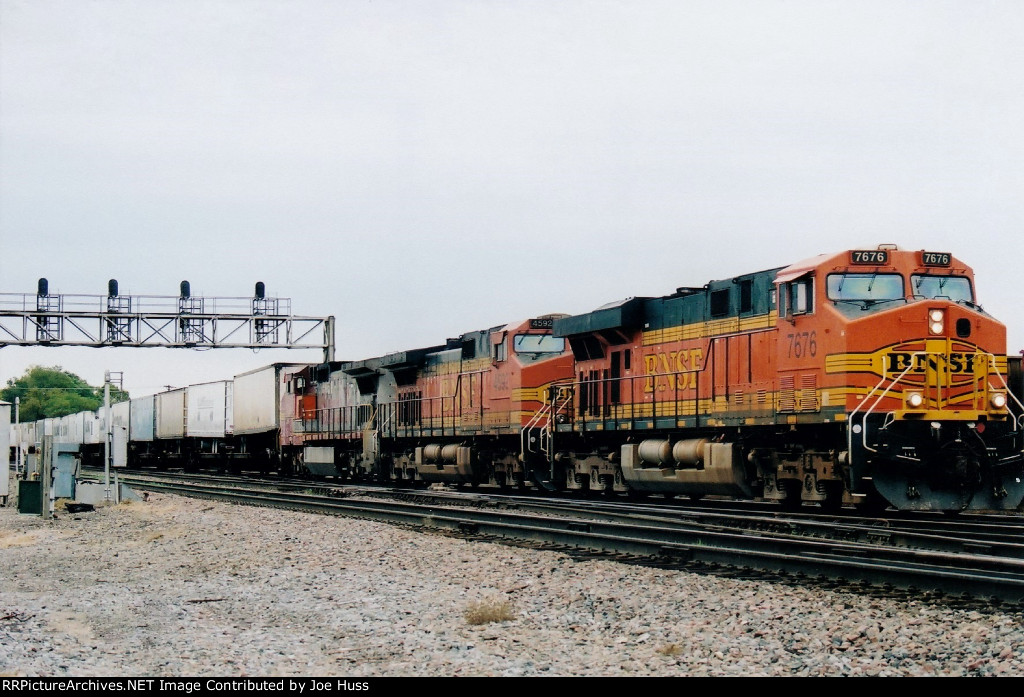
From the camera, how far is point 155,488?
3036 cm

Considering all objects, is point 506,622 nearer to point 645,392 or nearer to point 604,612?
point 604,612

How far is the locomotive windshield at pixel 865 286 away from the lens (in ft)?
49.5

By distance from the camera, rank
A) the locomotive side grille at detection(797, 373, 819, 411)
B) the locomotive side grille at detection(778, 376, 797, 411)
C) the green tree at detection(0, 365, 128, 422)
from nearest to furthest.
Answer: the locomotive side grille at detection(797, 373, 819, 411), the locomotive side grille at detection(778, 376, 797, 411), the green tree at detection(0, 365, 128, 422)

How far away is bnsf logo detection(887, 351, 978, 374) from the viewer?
573 inches

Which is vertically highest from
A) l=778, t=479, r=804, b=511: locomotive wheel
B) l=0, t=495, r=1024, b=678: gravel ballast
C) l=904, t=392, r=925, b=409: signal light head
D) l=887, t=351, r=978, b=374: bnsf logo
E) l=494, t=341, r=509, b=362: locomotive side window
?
l=494, t=341, r=509, b=362: locomotive side window

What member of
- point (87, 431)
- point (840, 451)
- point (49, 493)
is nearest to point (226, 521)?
point (49, 493)

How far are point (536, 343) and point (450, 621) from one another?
15495 mm

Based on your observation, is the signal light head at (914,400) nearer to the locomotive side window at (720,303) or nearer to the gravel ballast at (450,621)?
the locomotive side window at (720,303)

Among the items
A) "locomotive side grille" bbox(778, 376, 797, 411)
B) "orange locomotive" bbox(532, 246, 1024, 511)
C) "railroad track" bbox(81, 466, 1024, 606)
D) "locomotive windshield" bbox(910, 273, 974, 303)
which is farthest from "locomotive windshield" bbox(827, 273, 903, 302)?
"railroad track" bbox(81, 466, 1024, 606)

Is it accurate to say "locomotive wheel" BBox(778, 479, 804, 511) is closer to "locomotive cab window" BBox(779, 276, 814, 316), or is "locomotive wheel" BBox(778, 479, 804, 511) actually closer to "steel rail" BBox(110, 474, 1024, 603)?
"locomotive cab window" BBox(779, 276, 814, 316)

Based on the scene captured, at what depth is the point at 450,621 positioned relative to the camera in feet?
28.7

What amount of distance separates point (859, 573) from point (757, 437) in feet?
24.2

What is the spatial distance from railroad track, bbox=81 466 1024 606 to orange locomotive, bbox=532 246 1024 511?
650 millimetres
